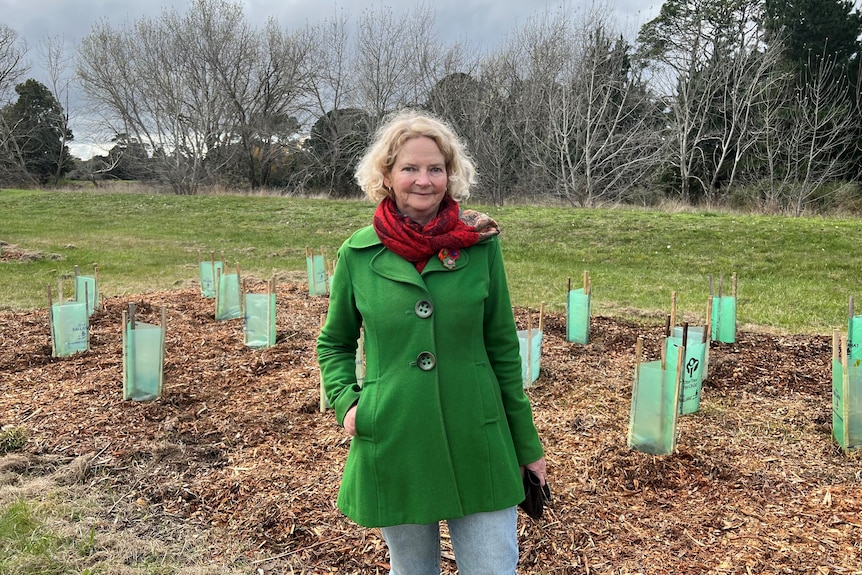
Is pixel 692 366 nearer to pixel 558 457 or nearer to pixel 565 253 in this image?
pixel 558 457

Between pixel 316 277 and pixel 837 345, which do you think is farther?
pixel 316 277

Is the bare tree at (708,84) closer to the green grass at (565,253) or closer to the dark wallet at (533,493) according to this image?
the green grass at (565,253)

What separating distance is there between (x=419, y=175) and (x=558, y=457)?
2.14 meters

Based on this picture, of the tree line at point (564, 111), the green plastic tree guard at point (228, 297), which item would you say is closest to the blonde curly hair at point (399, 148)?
the green plastic tree guard at point (228, 297)

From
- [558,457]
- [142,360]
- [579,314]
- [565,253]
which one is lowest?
[558,457]

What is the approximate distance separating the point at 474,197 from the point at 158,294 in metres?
22.0

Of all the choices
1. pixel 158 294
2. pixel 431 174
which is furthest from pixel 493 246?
pixel 158 294

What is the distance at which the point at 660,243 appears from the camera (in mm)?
11727

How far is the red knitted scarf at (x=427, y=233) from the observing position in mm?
1459

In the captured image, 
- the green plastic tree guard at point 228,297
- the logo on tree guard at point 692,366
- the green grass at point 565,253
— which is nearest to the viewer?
the logo on tree guard at point 692,366

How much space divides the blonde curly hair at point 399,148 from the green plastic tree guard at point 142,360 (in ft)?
8.95

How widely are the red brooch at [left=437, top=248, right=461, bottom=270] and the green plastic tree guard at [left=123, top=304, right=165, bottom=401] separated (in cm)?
292

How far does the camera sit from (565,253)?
11469 mm

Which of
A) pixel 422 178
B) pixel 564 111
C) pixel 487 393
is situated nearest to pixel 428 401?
pixel 487 393
